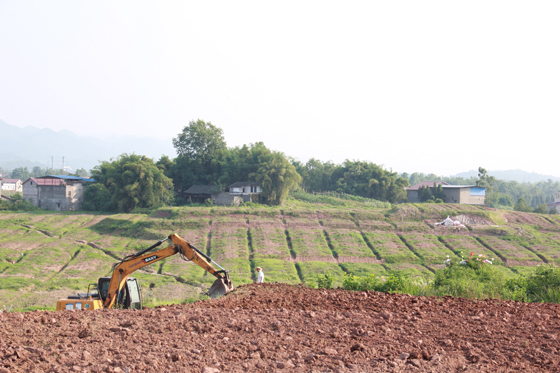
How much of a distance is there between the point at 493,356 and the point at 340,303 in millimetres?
3614

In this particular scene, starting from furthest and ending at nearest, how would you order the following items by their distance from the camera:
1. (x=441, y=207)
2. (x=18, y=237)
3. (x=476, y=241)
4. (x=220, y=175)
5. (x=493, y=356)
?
1. (x=220, y=175)
2. (x=441, y=207)
3. (x=476, y=241)
4. (x=18, y=237)
5. (x=493, y=356)

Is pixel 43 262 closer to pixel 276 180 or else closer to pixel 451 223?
pixel 276 180

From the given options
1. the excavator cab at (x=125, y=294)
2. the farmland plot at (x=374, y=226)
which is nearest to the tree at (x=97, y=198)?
the farmland plot at (x=374, y=226)

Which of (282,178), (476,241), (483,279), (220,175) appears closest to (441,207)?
(476,241)

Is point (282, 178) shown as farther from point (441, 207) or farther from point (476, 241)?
point (476, 241)

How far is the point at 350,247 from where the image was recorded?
31.2 metres

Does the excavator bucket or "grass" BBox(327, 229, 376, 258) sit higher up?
the excavator bucket

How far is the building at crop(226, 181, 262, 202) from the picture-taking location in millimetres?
46938

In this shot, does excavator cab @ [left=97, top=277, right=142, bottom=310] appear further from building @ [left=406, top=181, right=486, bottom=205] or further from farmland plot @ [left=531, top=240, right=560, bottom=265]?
building @ [left=406, top=181, right=486, bottom=205]

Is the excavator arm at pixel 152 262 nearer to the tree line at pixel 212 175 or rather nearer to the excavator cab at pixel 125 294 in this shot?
the excavator cab at pixel 125 294

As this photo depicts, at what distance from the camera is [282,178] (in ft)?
149

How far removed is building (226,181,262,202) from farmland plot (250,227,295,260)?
1332cm

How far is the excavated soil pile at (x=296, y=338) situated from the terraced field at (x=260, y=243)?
1100cm

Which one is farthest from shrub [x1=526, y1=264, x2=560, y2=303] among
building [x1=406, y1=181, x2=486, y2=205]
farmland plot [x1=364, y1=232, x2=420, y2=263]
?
building [x1=406, y1=181, x2=486, y2=205]
